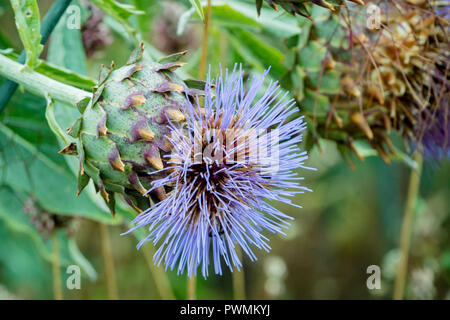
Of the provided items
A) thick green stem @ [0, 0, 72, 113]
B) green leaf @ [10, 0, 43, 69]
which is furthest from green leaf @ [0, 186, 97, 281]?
green leaf @ [10, 0, 43, 69]

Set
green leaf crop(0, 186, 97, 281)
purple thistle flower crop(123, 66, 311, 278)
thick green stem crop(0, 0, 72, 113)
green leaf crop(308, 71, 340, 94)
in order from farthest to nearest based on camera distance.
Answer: green leaf crop(0, 186, 97, 281), green leaf crop(308, 71, 340, 94), thick green stem crop(0, 0, 72, 113), purple thistle flower crop(123, 66, 311, 278)

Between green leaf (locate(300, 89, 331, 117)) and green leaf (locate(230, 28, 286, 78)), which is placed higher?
green leaf (locate(230, 28, 286, 78))

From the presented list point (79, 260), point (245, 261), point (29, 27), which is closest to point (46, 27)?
point (29, 27)

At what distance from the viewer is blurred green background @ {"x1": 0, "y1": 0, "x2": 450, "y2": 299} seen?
1077 millimetres

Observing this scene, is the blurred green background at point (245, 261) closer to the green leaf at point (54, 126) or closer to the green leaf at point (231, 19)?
the green leaf at point (231, 19)

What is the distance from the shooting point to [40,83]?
0.79 meters

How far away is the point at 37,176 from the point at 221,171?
0.55 metres

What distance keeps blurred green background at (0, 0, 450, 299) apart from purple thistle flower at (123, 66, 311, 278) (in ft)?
1.07

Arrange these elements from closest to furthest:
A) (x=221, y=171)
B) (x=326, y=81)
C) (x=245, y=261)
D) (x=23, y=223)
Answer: (x=221, y=171) → (x=326, y=81) → (x=23, y=223) → (x=245, y=261)

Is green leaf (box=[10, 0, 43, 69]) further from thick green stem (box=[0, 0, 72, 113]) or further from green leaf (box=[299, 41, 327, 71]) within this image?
green leaf (box=[299, 41, 327, 71])

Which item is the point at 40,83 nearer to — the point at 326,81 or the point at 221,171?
the point at 221,171

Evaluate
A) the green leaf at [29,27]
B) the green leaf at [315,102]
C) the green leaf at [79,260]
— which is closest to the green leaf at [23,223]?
the green leaf at [79,260]

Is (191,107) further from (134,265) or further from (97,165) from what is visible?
(134,265)

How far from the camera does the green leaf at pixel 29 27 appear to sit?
0.76 metres
